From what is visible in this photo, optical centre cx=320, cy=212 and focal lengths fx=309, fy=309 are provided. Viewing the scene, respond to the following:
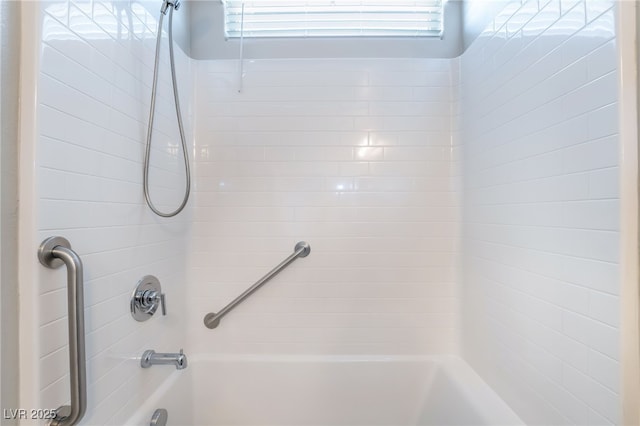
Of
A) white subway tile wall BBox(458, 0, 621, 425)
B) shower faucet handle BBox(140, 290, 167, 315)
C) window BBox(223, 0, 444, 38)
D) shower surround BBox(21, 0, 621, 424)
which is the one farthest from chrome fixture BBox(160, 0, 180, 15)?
white subway tile wall BBox(458, 0, 621, 425)

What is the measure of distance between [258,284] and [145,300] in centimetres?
49

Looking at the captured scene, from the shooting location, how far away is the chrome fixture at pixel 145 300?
107cm

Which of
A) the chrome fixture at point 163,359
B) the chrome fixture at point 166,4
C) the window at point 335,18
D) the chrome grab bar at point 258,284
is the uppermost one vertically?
the window at point 335,18

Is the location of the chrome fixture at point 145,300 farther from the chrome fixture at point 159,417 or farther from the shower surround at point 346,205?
the chrome fixture at point 159,417

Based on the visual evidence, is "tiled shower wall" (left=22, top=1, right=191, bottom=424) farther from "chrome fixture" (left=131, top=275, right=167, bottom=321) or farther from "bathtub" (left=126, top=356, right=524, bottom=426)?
"bathtub" (left=126, top=356, right=524, bottom=426)

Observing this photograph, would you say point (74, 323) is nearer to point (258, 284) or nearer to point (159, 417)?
point (159, 417)

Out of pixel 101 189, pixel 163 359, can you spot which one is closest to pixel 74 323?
pixel 101 189

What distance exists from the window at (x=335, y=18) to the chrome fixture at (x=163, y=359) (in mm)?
1465

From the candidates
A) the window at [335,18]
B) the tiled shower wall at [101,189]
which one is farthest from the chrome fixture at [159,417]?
the window at [335,18]

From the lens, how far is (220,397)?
1.42m

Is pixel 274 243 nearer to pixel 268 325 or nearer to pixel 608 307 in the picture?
pixel 268 325

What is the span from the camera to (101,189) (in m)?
0.91

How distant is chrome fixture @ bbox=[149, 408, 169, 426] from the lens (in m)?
1.10

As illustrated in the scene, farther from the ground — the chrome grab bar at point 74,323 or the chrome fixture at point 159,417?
the chrome grab bar at point 74,323
